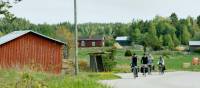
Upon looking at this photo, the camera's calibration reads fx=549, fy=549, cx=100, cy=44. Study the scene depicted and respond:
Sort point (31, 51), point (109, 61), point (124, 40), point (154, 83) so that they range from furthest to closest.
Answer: point (124, 40) → point (109, 61) → point (31, 51) → point (154, 83)

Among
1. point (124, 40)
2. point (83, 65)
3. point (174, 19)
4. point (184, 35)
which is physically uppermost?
point (174, 19)

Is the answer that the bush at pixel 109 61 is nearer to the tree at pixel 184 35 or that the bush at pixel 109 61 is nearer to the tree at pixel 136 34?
the tree at pixel 136 34

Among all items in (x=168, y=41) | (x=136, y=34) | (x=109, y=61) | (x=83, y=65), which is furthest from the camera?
(x=136, y=34)

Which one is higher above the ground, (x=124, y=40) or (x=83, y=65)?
(x=124, y=40)

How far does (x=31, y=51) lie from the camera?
3778 centimetres

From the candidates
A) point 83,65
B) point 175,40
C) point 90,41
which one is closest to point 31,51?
point 83,65

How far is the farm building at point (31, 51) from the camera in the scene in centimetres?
3691

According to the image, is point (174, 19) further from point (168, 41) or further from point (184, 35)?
point (168, 41)

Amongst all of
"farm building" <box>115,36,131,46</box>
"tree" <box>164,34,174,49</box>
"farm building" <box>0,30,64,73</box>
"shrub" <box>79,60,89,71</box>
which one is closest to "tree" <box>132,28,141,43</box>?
"tree" <box>164,34,174,49</box>

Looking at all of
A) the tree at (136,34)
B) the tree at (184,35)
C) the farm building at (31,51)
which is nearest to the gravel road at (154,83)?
the farm building at (31,51)

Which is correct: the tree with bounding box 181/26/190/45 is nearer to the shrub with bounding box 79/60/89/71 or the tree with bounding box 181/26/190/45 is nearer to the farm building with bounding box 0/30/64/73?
the shrub with bounding box 79/60/89/71

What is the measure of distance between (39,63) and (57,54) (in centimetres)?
180

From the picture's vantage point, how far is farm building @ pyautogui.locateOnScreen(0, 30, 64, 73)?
36.9 metres

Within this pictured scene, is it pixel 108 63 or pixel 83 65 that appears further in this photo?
pixel 83 65
